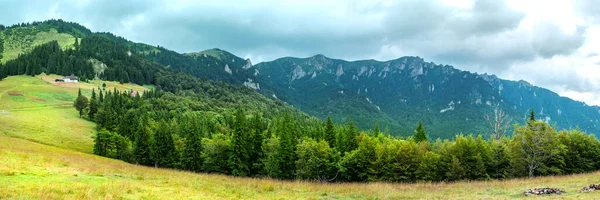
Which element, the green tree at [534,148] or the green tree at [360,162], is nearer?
the green tree at [534,148]

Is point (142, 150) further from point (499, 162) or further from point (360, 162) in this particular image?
point (499, 162)

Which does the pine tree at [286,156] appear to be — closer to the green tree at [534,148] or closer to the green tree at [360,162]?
the green tree at [360,162]

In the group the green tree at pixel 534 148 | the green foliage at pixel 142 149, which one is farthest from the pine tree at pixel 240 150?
the green tree at pixel 534 148

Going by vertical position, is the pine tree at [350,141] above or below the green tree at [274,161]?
above

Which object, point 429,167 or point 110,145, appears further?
point 110,145

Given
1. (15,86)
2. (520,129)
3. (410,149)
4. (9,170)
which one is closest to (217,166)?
(410,149)

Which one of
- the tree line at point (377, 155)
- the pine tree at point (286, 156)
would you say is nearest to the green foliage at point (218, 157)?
the tree line at point (377, 155)

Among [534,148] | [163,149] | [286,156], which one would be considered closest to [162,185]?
[286,156]

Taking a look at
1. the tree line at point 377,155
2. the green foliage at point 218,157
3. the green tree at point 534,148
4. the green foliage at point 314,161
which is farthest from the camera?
the green foliage at point 218,157

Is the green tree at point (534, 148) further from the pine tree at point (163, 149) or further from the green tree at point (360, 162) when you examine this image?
the pine tree at point (163, 149)

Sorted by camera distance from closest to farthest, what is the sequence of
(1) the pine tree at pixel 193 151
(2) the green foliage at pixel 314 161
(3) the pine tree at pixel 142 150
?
1. (2) the green foliage at pixel 314 161
2. (1) the pine tree at pixel 193 151
3. (3) the pine tree at pixel 142 150

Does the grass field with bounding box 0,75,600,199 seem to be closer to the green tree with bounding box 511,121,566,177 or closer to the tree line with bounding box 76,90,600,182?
the green tree with bounding box 511,121,566,177

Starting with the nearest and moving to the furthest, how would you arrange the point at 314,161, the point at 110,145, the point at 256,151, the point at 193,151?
the point at 314,161
the point at 256,151
the point at 193,151
the point at 110,145

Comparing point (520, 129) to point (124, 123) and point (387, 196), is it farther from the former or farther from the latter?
point (124, 123)
